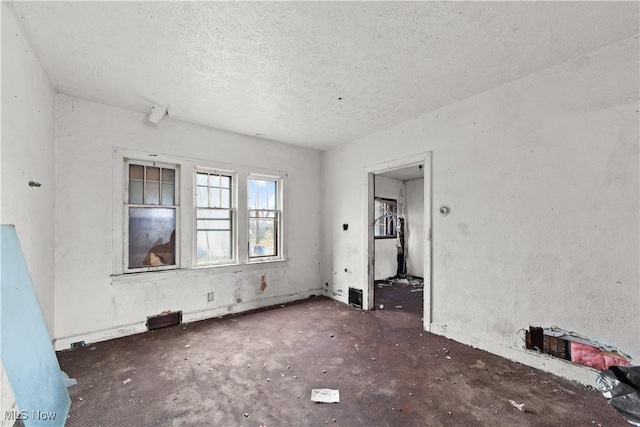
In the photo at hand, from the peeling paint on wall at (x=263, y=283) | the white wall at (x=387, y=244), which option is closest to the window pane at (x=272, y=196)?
the peeling paint on wall at (x=263, y=283)

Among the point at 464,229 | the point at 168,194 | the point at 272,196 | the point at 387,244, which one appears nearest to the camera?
the point at 464,229

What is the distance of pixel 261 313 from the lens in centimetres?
396

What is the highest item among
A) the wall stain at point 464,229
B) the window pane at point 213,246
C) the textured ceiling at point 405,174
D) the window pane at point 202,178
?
the textured ceiling at point 405,174

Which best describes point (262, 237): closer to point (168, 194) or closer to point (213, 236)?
point (213, 236)

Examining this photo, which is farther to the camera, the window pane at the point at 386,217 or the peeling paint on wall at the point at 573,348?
the window pane at the point at 386,217

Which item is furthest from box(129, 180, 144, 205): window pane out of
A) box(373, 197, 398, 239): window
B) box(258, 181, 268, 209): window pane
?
box(373, 197, 398, 239): window

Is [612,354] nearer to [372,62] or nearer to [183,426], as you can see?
[372,62]

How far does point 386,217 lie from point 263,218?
3.43 m

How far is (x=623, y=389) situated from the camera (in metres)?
1.92

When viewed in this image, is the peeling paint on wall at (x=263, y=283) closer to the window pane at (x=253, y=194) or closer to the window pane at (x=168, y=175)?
the window pane at (x=253, y=194)

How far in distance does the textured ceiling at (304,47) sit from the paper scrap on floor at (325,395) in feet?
8.77

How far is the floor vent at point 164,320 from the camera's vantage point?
334 cm

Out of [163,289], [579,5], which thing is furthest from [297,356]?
[579,5]

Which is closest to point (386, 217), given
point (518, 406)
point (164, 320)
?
point (518, 406)
